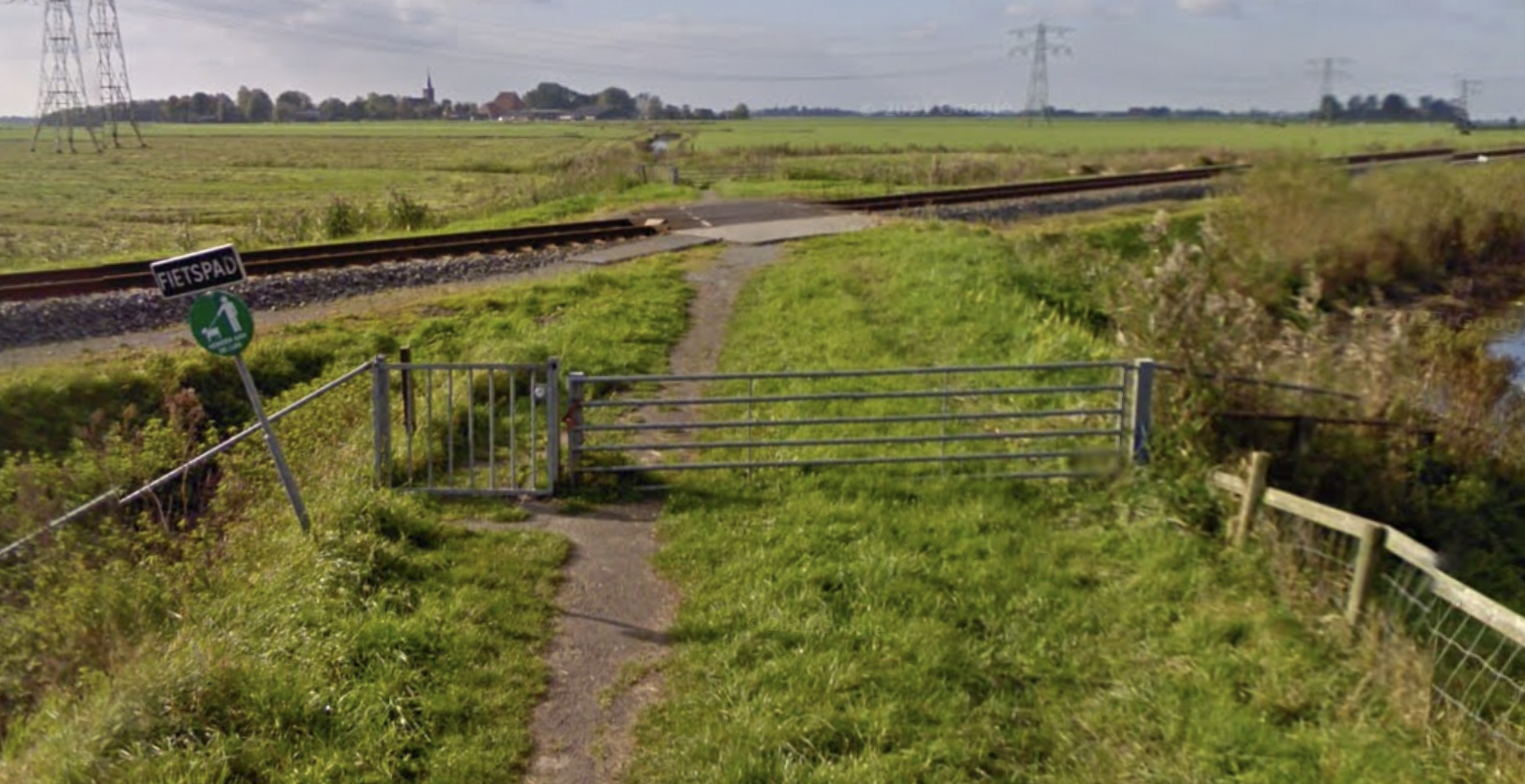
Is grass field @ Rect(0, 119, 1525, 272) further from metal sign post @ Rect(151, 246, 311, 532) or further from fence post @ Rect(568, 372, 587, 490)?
metal sign post @ Rect(151, 246, 311, 532)

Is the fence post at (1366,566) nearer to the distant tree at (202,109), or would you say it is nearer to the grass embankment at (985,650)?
the grass embankment at (985,650)

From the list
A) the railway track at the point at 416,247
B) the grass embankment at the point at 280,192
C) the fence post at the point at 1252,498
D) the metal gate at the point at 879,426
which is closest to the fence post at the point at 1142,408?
the metal gate at the point at 879,426

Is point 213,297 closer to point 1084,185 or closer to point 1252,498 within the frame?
point 1252,498

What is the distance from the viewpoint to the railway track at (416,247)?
1658 centimetres

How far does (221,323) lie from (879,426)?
5.84 meters

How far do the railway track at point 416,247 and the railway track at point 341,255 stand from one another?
12mm

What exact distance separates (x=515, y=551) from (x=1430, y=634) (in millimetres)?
5946

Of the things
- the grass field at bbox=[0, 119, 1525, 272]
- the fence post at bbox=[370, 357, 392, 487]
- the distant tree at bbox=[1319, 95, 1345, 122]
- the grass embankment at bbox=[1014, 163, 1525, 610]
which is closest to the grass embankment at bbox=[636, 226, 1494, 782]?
the grass embankment at bbox=[1014, 163, 1525, 610]

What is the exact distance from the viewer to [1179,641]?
649cm

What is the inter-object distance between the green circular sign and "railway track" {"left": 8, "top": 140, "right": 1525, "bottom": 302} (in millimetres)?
10880

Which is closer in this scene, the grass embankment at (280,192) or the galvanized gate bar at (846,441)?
the galvanized gate bar at (846,441)

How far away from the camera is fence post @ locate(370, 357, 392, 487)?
28.2ft

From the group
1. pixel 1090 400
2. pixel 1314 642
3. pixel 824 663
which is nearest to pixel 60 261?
pixel 1090 400

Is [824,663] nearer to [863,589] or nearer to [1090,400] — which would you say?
[863,589]
